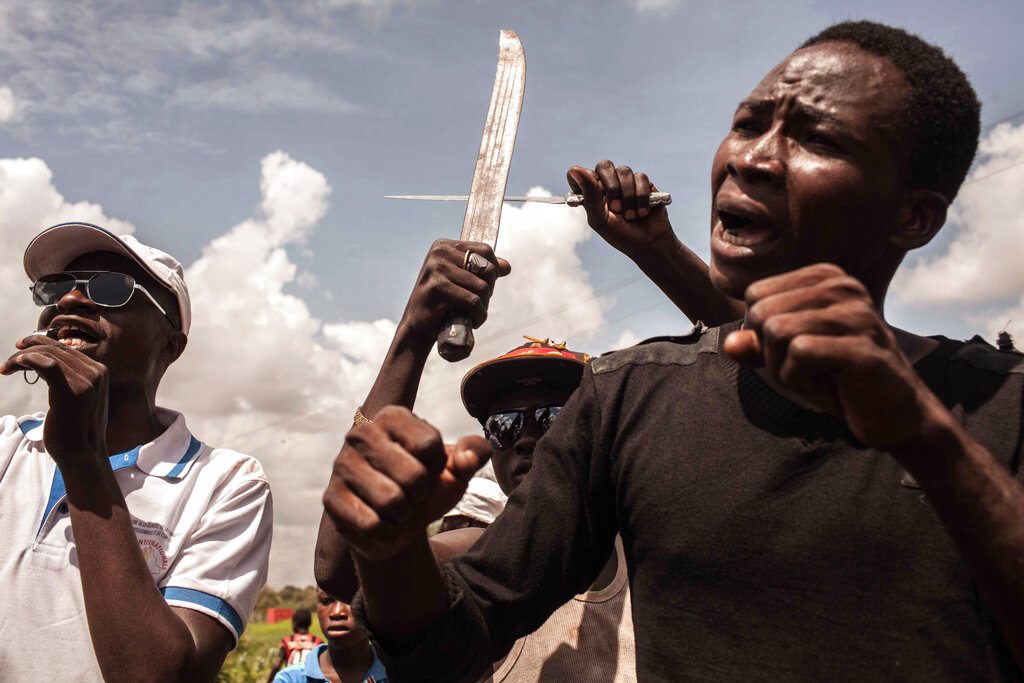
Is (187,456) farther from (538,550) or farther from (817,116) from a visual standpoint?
(817,116)

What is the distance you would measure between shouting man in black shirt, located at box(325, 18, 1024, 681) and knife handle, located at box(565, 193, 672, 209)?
652 millimetres

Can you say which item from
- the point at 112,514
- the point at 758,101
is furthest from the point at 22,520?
the point at 758,101

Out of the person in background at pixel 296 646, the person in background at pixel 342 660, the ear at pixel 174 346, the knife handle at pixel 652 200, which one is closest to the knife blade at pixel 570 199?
the knife handle at pixel 652 200

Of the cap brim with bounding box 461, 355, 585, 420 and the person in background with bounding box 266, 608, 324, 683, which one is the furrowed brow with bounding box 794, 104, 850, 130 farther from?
the person in background with bounding box 266, 608, 324, 683

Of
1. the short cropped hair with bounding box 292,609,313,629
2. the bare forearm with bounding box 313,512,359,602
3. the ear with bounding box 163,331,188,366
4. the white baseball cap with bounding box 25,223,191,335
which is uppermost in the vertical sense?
the short cropped hair with bounding box 292,609,313,629

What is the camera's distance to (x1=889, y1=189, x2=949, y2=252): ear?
1.86 m

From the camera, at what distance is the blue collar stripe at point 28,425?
3033mm

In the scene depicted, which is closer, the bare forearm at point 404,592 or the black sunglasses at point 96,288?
the bare forearm at point 404,592

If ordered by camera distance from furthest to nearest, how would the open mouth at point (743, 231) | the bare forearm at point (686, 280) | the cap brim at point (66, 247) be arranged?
the cap brim at point (66, 247) < the bare forearm at point (686, 280) < the open mouth at point (743, 231)

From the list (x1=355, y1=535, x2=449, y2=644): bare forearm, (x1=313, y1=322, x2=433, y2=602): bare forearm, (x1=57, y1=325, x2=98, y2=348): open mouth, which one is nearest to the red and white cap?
(x1=313, y1=322, x2=433, y2=602): bare forearm

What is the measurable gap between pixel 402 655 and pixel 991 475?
41.0 inches

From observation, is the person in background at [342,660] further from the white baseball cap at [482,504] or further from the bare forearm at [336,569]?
the bare forearm at [336,569]

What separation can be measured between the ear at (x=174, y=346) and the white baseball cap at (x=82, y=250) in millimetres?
147

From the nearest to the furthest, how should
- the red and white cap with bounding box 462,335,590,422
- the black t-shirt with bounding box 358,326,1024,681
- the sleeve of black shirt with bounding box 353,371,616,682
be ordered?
the black t-shirt with bounding box 358,326,1024,681, the sleeve of black shirt with bounding box 353,371,616,682, the red and white cap with bounding box 462,335,590,422
